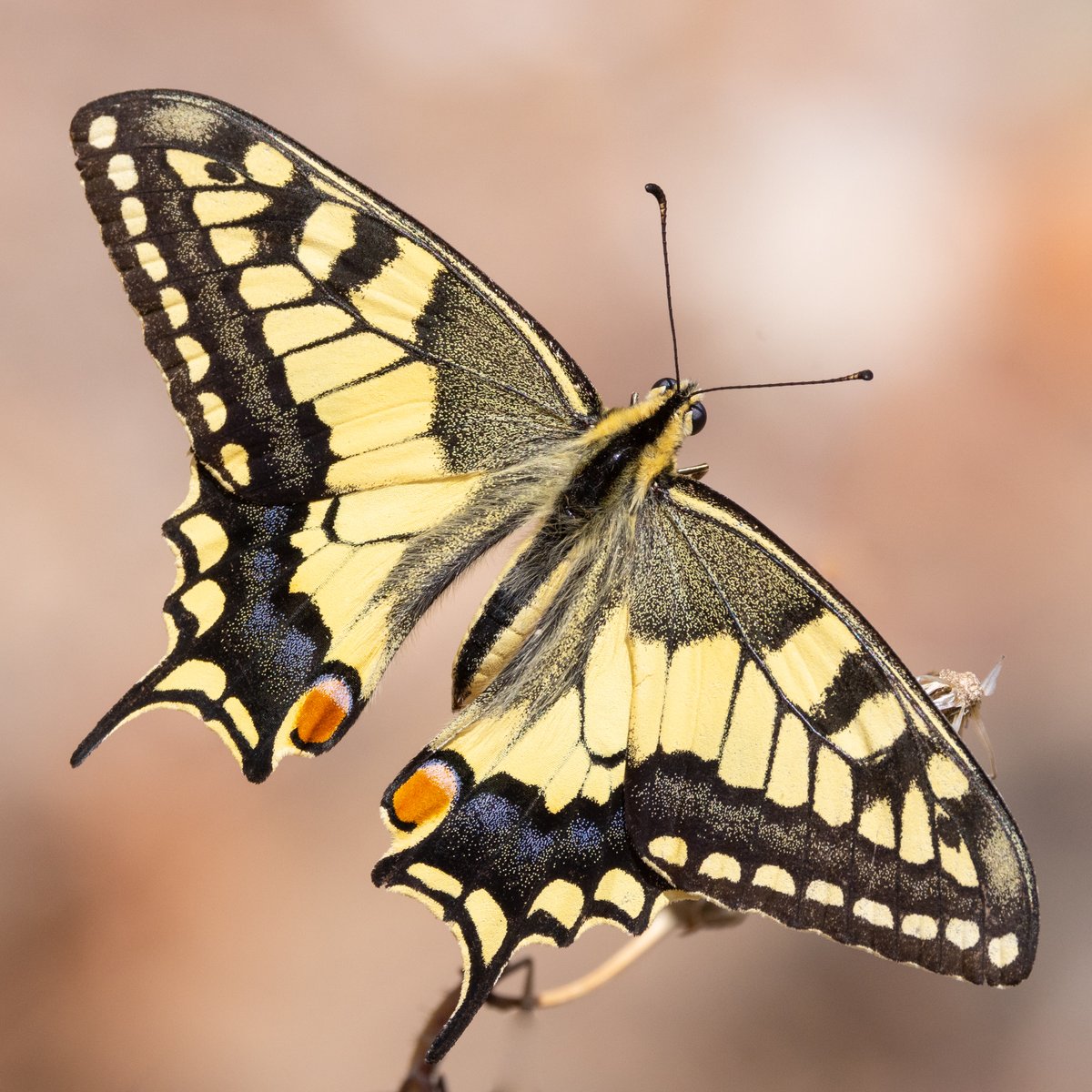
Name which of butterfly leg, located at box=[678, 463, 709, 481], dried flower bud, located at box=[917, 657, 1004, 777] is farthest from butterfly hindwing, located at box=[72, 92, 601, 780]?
dried flower bud, located at box=[917, 657, 1004, 777]

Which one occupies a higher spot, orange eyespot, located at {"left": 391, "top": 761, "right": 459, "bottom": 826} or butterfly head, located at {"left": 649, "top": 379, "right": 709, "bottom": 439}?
butterfly head, located at {"left": 649, "top": 379, "right": 709, "bottom": 439}

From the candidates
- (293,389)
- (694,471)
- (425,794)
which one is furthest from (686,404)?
(425,794)

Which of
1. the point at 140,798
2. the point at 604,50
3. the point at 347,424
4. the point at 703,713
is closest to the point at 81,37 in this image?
the point at 604,50

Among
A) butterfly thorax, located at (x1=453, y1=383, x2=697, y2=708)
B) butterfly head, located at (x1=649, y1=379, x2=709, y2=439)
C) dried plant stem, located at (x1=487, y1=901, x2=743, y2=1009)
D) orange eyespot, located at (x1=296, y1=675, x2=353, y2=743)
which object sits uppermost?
butterfly head, located at (x1=649, y1=379, x2=709, y2=439)

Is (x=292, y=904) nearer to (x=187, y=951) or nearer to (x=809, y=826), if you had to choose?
(x=187, y=951)

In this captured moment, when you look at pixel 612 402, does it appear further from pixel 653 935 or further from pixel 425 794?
pixel 425 794

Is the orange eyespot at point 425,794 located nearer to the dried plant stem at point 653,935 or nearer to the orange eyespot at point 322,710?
the orange eyespot at point 322,710

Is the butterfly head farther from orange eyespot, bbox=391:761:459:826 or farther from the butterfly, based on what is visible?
orange eyespot, bbox=391:761:459:826

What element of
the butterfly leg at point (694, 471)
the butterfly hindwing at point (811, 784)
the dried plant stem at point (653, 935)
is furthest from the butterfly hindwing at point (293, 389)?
the dried plant stem at point (653, 935)
